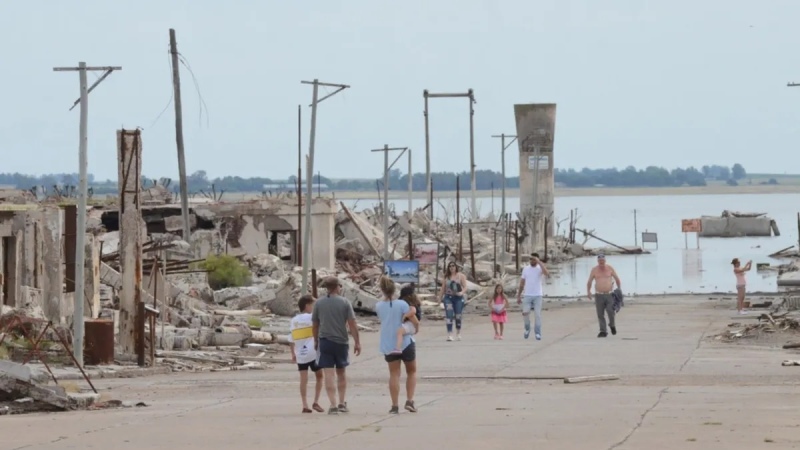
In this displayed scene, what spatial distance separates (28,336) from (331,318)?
9185 millimetres

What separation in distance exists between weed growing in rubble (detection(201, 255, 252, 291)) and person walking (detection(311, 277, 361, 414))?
2770 centimetres

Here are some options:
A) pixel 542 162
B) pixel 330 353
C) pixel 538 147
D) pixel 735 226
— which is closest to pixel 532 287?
pixel 330 353

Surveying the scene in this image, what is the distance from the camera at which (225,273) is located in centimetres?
4569

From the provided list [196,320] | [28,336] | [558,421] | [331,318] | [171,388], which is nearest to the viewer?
[558,421]

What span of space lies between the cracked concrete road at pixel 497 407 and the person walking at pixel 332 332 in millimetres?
563

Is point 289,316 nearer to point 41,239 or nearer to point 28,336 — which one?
point 41,239

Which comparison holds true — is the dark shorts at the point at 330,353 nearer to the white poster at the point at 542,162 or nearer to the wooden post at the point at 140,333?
the wooden post at the point at 140,333

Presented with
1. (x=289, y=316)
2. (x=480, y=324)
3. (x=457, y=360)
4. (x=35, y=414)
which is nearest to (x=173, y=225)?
(x=289, y=316)

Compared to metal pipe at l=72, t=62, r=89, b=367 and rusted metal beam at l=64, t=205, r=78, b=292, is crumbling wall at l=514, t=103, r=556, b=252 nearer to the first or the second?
rusted metal beam at l=64, t=205, r=78, b=292

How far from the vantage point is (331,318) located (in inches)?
686

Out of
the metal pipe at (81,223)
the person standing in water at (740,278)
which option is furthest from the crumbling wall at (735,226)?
the metal pipe at (81,223)

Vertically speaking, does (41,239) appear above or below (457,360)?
above

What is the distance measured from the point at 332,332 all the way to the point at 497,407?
225 cm

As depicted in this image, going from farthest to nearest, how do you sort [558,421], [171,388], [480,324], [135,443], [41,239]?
[480,324] < [41,239] < [171,388] < [558,421] < [135,443]
